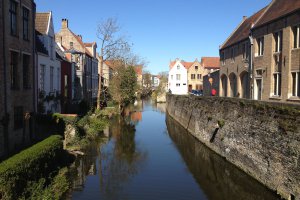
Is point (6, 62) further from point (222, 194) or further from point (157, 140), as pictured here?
point (157, 140)

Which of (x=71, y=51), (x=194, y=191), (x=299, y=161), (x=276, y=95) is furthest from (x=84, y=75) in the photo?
(x=299, y=161)

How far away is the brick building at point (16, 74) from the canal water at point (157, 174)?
352 centimetres

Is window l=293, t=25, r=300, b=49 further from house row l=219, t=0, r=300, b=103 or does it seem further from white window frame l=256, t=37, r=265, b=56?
white window frame l=256, t=37, r=265, b=56

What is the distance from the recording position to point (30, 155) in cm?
1227

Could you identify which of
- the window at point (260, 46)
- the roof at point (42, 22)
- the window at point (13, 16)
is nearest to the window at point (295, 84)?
the window at point (260, 46)

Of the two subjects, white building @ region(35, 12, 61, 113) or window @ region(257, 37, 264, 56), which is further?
window @ region(257, 37, 264, 56)

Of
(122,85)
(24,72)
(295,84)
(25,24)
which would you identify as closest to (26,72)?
(24,72)

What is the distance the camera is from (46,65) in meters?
25.7

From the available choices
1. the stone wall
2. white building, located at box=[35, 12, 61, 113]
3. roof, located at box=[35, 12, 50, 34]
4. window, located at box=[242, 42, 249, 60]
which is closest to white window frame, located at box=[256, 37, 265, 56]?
window, located at box=[242, 42, 249, 60]

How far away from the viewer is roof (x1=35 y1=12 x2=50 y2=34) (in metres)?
25.9

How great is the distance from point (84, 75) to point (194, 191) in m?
29.3

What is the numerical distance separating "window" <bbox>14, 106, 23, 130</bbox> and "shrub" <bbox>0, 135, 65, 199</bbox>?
7.85ft

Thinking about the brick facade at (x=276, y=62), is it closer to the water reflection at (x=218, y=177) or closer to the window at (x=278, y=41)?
the window at (x=278, y=41)

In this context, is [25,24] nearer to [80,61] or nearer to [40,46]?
[40,46]
